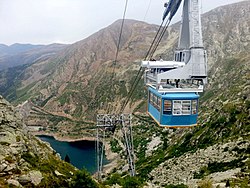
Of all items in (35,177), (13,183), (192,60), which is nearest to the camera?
(13,183)

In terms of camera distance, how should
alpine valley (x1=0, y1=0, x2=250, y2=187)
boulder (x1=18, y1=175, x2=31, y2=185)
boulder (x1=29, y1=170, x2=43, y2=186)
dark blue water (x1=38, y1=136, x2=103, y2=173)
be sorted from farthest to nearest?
dark blue water (x1=38, y1=136, x2=103, y2=173) < alpine valley (x1=0, y1=0, x2=250, y2=187) < boulder (x1=29, y1=170, x2=43, y2=186) < boulder (x1=18, y1=175, x2=31, y2=185)

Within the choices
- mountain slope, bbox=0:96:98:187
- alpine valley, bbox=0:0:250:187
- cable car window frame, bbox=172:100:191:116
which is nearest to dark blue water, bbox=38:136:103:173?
alpine valley, bbox=0:0:250:187

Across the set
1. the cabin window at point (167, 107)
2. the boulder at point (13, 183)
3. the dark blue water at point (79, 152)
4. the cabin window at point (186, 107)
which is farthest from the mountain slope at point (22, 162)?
the dark blue water at point (79, 152)

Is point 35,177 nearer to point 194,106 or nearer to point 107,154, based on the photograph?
point 194,106

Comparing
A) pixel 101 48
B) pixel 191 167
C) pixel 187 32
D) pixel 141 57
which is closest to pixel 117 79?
pixel 141 57

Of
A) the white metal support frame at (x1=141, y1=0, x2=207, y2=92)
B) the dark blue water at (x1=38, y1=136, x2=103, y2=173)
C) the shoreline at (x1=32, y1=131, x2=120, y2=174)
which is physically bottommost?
the dark blue water at (x1=38, y1=136, x2=103, y2=173)

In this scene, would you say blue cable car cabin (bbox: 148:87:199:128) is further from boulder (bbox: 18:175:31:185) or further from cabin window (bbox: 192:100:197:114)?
boulder (bbox: 18:175:31:185)

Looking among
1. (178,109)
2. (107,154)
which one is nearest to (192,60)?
(178,109)

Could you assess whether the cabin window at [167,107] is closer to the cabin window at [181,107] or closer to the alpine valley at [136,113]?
the cabin window at [181,107]
